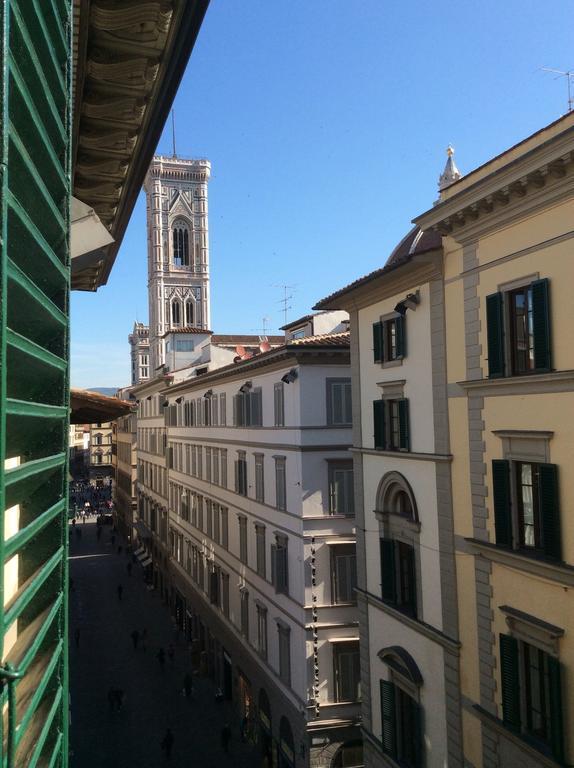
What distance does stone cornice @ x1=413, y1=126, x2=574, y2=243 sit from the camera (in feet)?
35.6

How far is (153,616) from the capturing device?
4469 centimetres

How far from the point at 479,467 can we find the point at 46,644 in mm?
11582

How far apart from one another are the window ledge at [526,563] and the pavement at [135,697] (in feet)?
57.9

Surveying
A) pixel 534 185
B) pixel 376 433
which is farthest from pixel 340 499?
pixel 534 185

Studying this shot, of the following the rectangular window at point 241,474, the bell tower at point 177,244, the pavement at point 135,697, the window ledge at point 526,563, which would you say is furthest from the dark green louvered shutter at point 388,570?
the bell tower at point 177,244

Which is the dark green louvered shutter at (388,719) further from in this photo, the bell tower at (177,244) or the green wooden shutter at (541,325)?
the bell tower at (177,244)

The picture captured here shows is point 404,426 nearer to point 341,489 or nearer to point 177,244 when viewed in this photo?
point 341,489

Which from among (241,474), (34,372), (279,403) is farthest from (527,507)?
(241,474)

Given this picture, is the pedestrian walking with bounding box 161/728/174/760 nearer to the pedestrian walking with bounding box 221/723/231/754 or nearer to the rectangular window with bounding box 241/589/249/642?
the pedestrian walking with bounding box 221/723/231/754

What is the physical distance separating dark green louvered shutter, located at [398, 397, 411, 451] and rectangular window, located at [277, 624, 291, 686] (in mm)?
10927

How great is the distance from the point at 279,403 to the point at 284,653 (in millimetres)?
8966

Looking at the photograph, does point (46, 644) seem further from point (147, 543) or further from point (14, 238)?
point (147, 543)

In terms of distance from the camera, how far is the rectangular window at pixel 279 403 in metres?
25.1

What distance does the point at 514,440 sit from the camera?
40.8 ft
